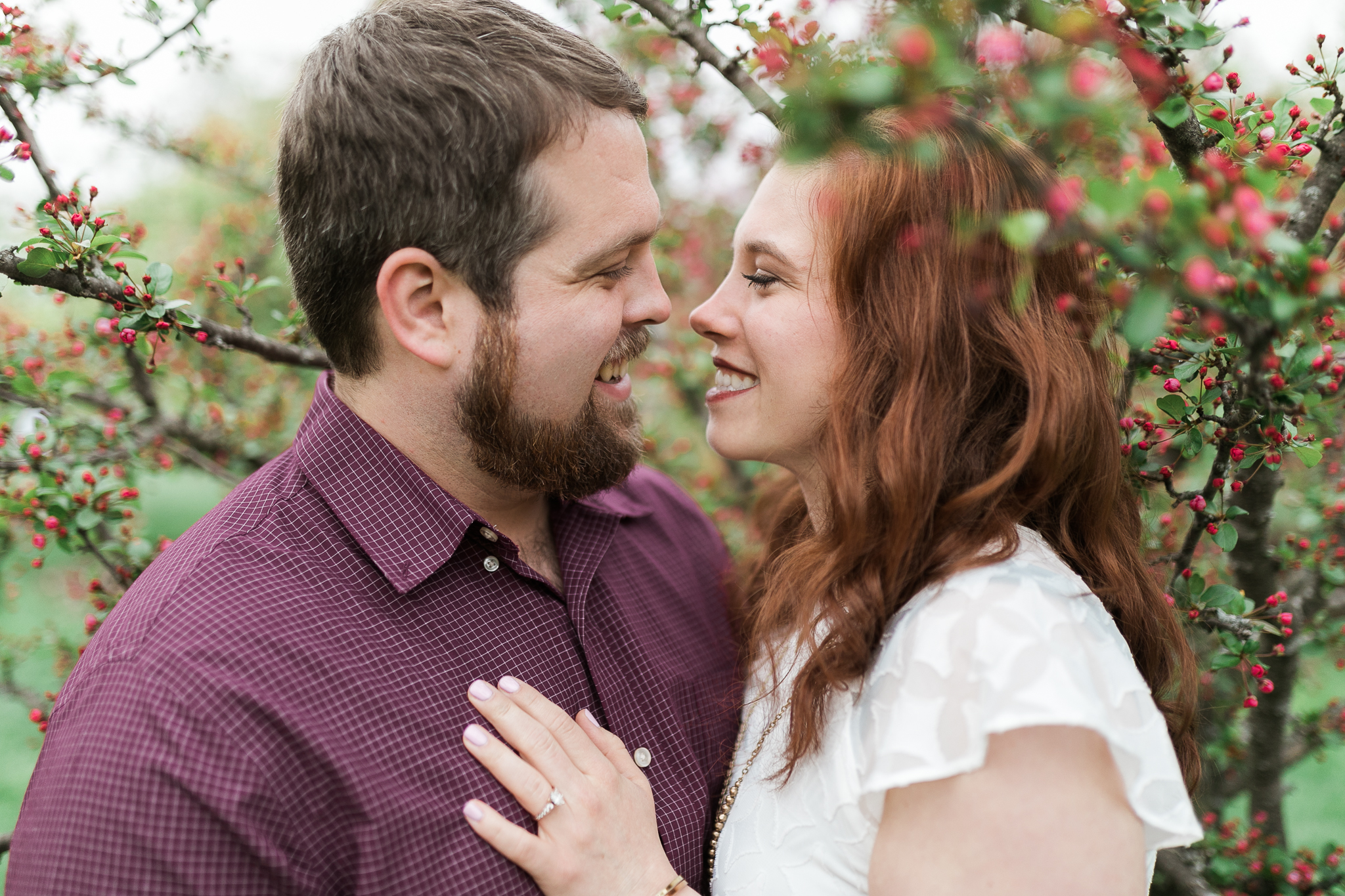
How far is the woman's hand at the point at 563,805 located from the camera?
1.56m

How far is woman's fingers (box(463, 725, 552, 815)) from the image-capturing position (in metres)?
1.60

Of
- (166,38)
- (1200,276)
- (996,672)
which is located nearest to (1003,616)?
(996,672)

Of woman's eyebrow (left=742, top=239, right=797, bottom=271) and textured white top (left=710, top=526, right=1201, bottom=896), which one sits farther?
woman's eyebrow (left=742, top=239, right=797, bottom=271)

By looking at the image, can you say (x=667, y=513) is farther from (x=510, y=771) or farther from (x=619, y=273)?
(x=510, y=771)

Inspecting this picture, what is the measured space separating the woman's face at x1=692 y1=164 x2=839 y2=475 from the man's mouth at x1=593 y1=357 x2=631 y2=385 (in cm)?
21

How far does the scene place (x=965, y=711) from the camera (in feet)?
4.42

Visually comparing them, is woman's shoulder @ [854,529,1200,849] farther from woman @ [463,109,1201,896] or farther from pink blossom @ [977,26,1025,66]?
pink blossom @ [977,26,1025,66]

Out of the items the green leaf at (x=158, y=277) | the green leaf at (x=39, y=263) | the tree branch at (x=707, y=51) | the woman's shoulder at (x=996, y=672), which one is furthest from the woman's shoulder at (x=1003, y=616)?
the green leaf at (x=39, y=263)

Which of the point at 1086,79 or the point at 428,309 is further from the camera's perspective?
the point at 428,309

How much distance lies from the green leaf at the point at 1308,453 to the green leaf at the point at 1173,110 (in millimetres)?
622

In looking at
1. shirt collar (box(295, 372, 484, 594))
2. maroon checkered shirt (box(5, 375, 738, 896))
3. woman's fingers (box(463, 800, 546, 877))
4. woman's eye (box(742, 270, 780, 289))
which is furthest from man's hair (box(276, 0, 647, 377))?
woman's fingers (box(463, 800, 546, 877))

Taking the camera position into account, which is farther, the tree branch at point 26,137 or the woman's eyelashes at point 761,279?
the woman's eyelashes at point 761,279

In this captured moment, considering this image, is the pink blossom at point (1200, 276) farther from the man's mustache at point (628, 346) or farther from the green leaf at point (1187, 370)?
the man's mustache at point (628, 346)

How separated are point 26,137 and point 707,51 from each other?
1.48 m
